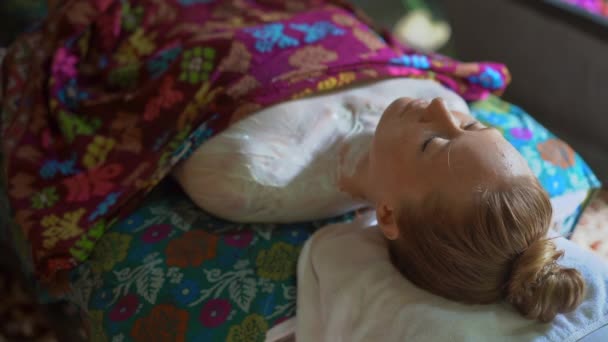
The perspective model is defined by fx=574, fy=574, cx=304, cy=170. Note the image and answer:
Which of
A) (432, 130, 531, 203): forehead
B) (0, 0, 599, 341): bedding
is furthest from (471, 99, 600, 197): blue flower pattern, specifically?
(432, 130, 531, 203): forehead

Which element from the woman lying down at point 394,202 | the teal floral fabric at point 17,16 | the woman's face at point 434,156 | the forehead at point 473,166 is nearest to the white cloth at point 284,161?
the woman lying down at point 394,202

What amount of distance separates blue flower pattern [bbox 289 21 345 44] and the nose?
40 centimetres

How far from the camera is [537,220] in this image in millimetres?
733

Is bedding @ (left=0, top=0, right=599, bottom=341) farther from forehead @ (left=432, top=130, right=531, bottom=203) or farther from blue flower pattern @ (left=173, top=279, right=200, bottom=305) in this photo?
forehead @ (left=432, top=130, right=531, bottom=203)

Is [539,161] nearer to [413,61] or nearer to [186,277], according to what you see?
[413,61]

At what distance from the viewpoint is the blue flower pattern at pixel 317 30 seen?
1.18m

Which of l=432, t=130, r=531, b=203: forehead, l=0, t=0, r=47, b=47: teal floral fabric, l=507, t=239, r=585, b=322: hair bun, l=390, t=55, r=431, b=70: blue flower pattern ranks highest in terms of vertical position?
l=432, t=130, r=531, b=203: forehead

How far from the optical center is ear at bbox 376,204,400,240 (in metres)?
0.83

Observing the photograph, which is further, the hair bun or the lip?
the lip

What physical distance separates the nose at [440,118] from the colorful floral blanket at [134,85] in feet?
0.89

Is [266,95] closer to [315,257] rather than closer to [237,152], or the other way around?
[237,152]

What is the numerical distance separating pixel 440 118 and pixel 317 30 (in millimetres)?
458

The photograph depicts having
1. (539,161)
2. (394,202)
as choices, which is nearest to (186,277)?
(394,202)

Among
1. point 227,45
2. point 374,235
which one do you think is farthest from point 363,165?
point 227,45
